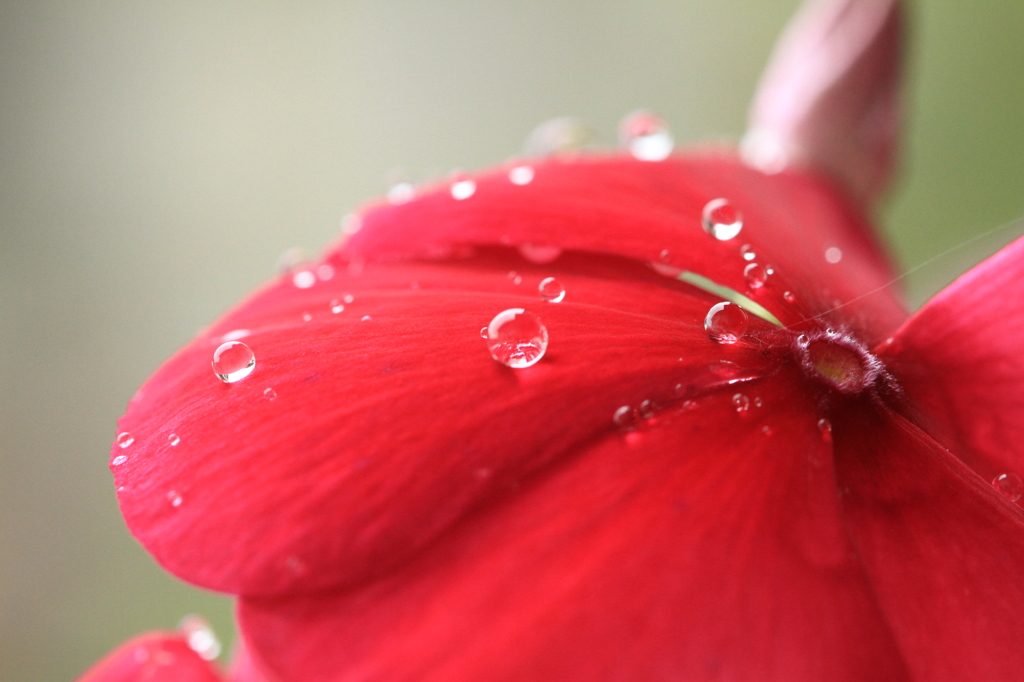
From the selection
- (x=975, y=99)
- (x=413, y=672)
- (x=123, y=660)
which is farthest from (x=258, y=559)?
(x=975, y=99)

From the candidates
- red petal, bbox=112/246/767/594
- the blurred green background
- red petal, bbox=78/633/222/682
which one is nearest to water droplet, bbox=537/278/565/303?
red petal, bbox=112/246/767/594

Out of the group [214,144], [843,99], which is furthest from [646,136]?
[214,144]

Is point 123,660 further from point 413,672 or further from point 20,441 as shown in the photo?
point 20,441

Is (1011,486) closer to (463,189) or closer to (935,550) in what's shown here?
(935,550)

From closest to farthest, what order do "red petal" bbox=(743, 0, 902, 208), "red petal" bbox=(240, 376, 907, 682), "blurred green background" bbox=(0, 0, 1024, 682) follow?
"red petal" bbox=(240, 376, 907, 682), "red petal" bbox=(743, 0, 902, 208), "blurred green background" bbox=(0, 0, 1024, 682)

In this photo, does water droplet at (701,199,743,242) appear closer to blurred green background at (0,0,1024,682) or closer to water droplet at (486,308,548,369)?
water droplet at (486,308,548,369)

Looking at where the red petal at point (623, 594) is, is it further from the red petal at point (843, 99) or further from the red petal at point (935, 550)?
the red petal at point (843, 99)
